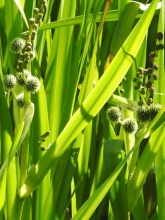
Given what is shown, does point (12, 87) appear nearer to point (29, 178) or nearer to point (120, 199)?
point (29, 178)

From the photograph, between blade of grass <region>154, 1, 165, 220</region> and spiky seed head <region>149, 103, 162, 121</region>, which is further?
blade of grass <region>154, 1, 165, 220</region>

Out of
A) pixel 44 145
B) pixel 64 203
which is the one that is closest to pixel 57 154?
pixel 44 145

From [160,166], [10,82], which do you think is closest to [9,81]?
[10,82]

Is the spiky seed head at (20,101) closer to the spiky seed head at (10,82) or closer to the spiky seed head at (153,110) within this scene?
the spiky seed head at (10,82)

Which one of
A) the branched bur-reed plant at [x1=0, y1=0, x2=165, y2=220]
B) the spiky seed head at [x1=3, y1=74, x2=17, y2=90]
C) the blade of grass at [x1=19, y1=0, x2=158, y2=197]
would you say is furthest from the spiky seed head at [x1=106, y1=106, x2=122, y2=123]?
the spiky seed head at [x1=3, y1=74, x2=17, y2=90]

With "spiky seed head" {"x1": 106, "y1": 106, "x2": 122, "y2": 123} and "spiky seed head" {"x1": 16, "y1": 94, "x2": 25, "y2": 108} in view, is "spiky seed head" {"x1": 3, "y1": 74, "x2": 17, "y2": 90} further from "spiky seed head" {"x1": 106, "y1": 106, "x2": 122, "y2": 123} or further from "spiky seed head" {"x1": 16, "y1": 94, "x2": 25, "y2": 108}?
"spiky seed head" {"x1": 106, "y1": 106, "x2": 122, "y2": 123}

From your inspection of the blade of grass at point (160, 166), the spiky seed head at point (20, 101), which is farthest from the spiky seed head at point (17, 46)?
the blade of grass at point (160, 166)

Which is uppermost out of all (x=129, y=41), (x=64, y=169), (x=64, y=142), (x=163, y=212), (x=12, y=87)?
(x=129, y=41)
